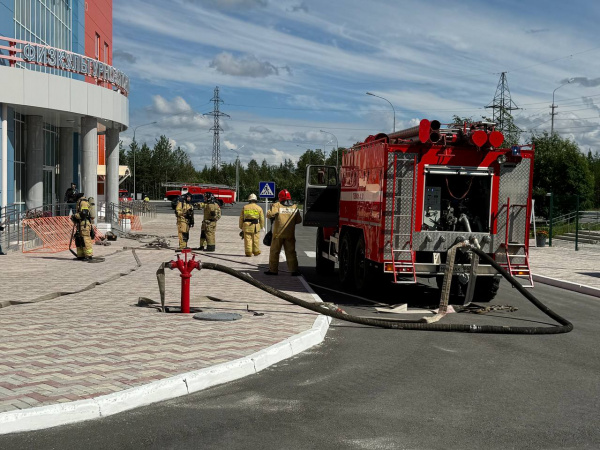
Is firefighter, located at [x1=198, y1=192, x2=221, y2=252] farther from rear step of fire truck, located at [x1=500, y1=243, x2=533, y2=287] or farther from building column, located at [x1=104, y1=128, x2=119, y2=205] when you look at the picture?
rear step of fire truck, located at [x1=500, y1=243, x2=533, y2=287]

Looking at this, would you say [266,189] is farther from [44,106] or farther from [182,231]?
[44,106]

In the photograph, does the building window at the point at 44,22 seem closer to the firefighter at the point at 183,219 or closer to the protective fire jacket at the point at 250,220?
the firefighter at the point at 183,219

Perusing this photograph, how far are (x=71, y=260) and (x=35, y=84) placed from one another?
763cm

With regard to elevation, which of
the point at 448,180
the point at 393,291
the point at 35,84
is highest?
the point at 35,84

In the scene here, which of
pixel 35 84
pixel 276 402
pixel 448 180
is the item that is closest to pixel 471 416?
pixel 276 402

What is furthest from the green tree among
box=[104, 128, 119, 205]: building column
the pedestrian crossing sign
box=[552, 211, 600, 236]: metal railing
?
box=[104, 128, 119, 205]: building column

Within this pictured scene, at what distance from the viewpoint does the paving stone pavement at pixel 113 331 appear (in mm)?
6027

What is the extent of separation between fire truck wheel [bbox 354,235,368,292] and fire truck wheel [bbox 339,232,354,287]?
209 millimetres

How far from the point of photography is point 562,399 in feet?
20.1

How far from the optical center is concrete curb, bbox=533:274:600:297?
47.4 feet

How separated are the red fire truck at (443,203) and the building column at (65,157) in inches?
809

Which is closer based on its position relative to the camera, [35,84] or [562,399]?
[562,399]

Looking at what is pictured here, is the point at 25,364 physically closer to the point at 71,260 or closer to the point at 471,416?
the point at 471,416

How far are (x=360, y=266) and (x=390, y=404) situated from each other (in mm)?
7097
